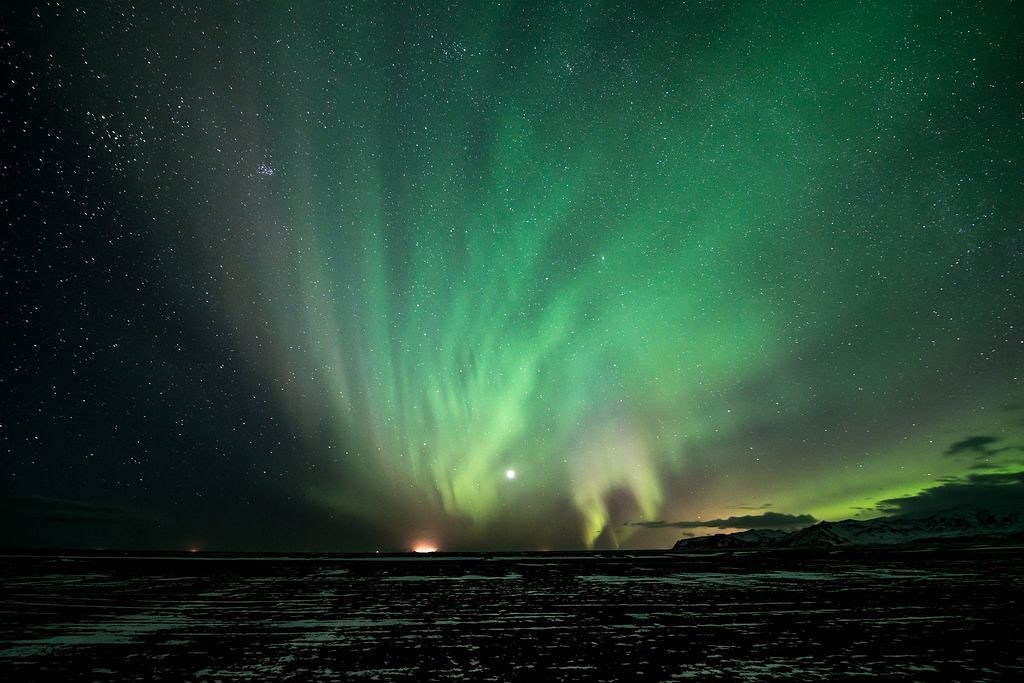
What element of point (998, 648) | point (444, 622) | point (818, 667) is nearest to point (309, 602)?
point (444, 622)

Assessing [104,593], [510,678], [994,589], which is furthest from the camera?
[104,593]

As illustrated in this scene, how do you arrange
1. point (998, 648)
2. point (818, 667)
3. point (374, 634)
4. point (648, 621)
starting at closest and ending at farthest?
point (818, 667), point (998, 648), point (374, 634), point (648, 621)

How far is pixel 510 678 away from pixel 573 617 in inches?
464

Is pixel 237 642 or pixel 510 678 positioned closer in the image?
pixel 510 678

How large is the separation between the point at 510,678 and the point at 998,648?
1469 centimetres

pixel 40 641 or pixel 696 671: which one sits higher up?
pixel 40 641

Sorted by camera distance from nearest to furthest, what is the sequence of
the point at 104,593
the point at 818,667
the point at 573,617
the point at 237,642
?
the point at 818,667 → the point at 237,642 → the point at 573,617 → the point at 104,593

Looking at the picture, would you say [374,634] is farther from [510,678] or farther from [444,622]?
[510,678]

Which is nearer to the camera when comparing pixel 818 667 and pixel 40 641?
pixel 818 667

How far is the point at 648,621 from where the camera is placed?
22297 mm

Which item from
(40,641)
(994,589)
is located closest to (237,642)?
(40,641)

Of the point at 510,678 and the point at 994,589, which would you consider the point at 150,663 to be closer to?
the point at 510,678

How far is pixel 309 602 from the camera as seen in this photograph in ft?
102

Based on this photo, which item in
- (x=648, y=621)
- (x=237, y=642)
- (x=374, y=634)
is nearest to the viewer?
(x=237, y=642)
